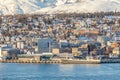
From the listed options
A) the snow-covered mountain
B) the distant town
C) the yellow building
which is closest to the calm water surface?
the distant town

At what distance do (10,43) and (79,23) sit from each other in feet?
37.6

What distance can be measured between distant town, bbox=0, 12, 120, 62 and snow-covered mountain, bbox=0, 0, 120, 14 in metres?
2.67

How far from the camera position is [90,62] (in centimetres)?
4394

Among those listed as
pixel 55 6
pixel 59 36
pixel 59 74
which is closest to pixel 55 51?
pixel 59 36

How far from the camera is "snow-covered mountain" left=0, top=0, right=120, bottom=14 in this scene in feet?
239

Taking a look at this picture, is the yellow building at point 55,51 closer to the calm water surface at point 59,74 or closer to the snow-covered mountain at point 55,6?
the calm water surface at point 59,74

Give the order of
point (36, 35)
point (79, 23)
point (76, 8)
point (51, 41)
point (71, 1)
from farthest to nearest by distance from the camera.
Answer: point (71, 1) < point (76, 8) < point (79, 23) < point (36, 35) < point (51, 41)

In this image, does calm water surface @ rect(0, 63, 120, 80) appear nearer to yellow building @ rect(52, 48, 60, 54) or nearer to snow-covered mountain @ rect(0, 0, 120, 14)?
yellow building @ rect(52, 48, 60, 54)

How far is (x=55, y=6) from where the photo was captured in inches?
3041

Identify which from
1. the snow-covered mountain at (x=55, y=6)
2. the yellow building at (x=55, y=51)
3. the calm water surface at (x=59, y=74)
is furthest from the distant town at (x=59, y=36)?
the calm water surface at (x=59, y=74)

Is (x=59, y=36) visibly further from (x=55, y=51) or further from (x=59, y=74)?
(x=59, y=74)

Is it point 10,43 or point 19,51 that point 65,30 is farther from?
point 19,51

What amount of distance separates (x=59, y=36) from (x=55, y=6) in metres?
18.5

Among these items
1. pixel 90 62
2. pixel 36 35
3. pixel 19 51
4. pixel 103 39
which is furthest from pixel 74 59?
pixel 36 35
